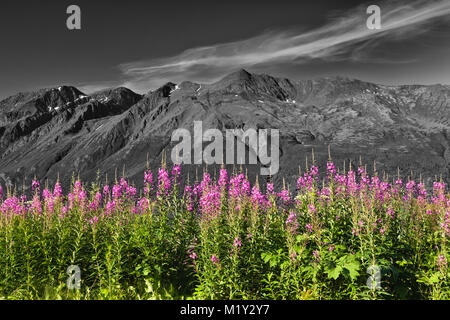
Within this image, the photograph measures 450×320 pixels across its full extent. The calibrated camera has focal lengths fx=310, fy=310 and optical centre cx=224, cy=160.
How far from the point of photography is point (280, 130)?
63.6 meters

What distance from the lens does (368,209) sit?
5.25m

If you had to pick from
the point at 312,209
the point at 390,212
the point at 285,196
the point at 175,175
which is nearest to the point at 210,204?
the point at 175,175

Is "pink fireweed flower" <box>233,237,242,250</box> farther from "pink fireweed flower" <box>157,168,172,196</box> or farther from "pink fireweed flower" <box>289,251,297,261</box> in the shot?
"pink fireweed flower" <box>157,168,172,196</box>

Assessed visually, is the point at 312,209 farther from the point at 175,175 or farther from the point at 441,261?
the point at 175,175

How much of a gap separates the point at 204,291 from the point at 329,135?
68.4 metres

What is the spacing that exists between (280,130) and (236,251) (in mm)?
59909

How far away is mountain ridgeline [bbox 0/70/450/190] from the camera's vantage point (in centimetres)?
4850

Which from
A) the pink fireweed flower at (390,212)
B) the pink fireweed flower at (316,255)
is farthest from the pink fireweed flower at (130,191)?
the pink fireweed flower at (390,212)

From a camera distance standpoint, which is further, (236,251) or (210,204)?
(210,204)

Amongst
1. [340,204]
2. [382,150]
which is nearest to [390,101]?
[382,150]

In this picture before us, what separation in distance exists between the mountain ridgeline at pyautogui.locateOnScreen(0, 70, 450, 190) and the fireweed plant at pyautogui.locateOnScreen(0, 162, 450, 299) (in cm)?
1845

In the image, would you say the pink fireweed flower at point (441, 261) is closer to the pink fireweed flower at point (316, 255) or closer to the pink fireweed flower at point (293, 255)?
the pink fireweed flower at point (316, 255)

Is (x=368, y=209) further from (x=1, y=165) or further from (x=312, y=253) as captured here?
(x=1, y=165)

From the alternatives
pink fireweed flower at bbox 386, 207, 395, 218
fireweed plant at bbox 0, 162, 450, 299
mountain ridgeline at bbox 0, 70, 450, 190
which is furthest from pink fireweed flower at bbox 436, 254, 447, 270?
mountain ridgeline at bbox 0, 70, 450, 190
